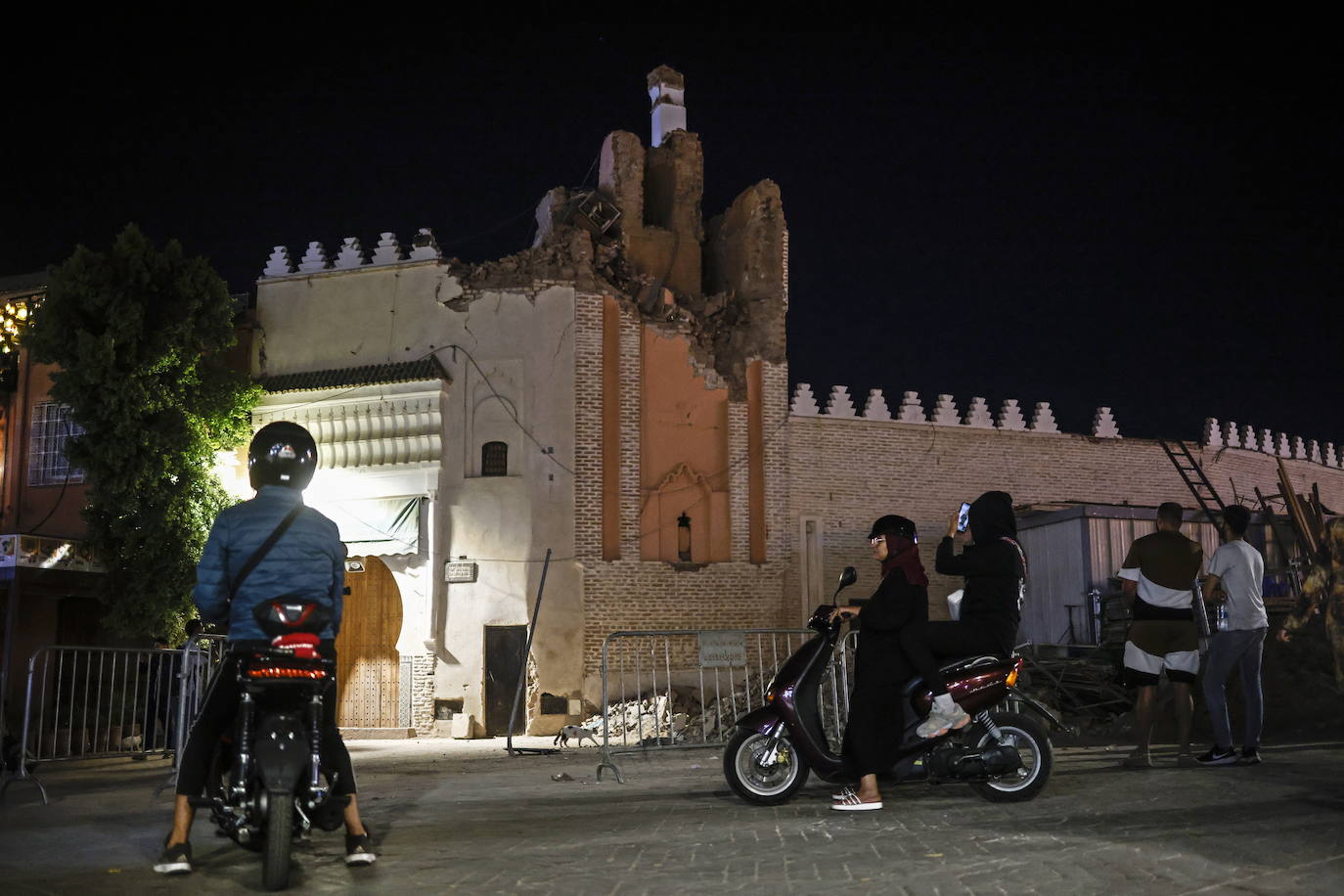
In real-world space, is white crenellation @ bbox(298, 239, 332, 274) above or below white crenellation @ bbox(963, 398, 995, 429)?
above

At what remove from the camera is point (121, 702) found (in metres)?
14.2

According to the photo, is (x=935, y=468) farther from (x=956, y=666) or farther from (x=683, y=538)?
(x=956, y=666)

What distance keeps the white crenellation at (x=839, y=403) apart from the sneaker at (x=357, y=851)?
18.0 m

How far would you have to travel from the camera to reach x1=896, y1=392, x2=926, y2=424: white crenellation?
23391 millimetres

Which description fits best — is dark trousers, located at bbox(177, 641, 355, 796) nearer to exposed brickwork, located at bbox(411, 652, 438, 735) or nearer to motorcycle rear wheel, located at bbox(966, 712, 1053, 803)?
motorcycle rear wheel, located at bbox(966, 712, 1053, 803)

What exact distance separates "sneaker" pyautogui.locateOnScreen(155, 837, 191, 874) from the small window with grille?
14.8 meters

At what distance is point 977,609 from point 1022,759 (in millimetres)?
866

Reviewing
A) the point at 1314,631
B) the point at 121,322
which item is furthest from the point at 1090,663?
the point at 121,322

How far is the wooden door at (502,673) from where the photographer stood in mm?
19000

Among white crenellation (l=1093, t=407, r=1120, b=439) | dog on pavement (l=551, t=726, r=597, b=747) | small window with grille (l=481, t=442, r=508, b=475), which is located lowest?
dog on pavement (l=551, t=726, r=597, b=747)

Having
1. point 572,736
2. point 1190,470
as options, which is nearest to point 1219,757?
point 572,736

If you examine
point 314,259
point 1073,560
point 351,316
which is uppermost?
point 314,259

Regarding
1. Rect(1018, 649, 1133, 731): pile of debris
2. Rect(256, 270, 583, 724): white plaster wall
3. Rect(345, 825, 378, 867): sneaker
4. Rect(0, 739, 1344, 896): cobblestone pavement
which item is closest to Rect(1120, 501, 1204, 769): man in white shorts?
Rect(0, 739, 1344, 896): cobblestone pavement

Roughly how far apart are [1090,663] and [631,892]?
Result: 12267 mm
